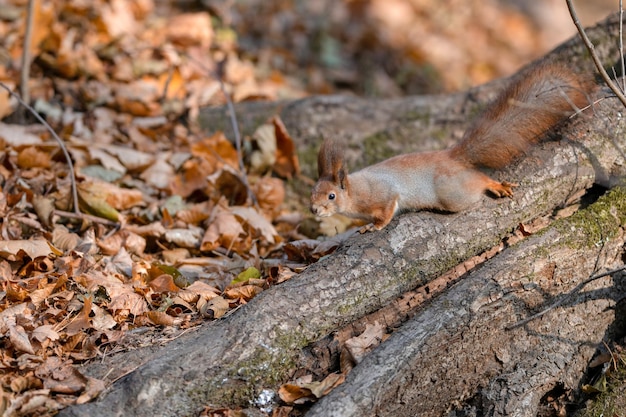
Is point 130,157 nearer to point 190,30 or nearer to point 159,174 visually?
point 159,174

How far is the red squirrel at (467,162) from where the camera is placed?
323cm

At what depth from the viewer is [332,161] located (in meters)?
3.40

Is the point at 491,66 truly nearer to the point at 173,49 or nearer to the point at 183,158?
the point at 173,49

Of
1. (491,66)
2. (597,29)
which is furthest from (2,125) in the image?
(491,66)

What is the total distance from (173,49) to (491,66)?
5.10 meters

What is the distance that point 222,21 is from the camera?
6.88 metres

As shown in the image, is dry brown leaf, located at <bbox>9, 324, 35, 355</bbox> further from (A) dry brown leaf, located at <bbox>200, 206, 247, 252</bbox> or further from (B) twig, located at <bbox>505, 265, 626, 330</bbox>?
(B) twig, located at <bbox>505, 265, 626, 330</bbox>

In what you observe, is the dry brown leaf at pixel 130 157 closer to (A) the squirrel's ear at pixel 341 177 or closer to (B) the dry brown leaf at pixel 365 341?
(A) the squirrel's ear at pixel 341 177

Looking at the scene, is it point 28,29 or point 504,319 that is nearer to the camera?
point 504,319

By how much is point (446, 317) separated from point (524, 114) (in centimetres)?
117

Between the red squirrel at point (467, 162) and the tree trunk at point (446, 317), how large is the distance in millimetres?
107

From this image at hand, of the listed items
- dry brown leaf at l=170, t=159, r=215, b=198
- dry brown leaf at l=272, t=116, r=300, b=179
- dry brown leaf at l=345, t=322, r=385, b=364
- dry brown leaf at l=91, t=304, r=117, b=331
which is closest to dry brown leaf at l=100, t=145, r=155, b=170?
dry brown leaf at l=170, t=159, r=215, b=198

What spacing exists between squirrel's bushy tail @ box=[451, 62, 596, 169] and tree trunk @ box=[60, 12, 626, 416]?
0.13 m

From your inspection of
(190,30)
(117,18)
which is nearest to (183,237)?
(117,18)
